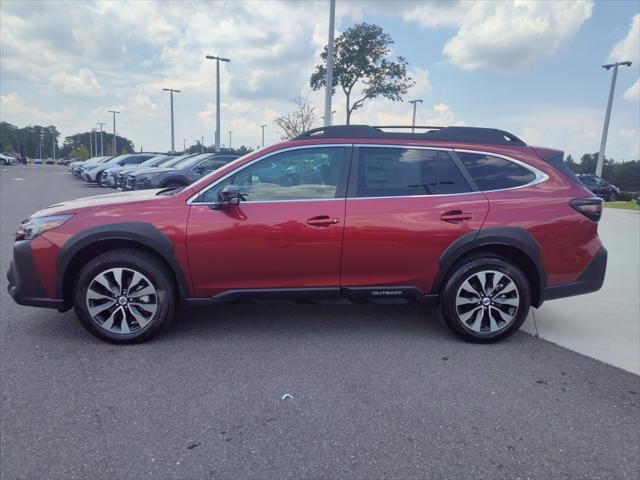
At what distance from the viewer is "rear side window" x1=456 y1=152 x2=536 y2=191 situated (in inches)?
160

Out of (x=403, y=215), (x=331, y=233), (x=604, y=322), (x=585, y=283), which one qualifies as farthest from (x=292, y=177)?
(x=604, y=322)

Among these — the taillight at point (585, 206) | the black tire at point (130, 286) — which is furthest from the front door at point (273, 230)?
the taillight at point (585, 206)

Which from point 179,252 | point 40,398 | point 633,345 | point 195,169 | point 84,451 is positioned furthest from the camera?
point 195,169

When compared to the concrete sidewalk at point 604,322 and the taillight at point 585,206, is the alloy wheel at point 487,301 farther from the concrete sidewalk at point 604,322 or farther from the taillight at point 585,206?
the taillight at point 585,206

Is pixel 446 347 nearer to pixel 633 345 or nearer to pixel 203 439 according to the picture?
pixel 633 345

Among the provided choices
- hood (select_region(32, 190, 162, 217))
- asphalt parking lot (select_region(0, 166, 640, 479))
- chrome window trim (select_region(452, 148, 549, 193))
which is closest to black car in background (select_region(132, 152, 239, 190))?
hood (select_region(32, 190, 162, 217))

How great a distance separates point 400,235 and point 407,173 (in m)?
0.58

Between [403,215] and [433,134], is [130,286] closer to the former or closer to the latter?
[403,215]

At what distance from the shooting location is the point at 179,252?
3.76m

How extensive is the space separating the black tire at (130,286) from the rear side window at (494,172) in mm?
2770

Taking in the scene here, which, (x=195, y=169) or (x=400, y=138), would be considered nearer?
(x=400, y=138)

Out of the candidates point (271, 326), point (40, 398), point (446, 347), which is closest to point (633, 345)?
point (446, 347)

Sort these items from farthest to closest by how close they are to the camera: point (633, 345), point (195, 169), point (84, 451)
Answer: point (195, 169)
point (633, 345)
point (84, 451)

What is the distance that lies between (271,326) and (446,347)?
A: 159 cm
